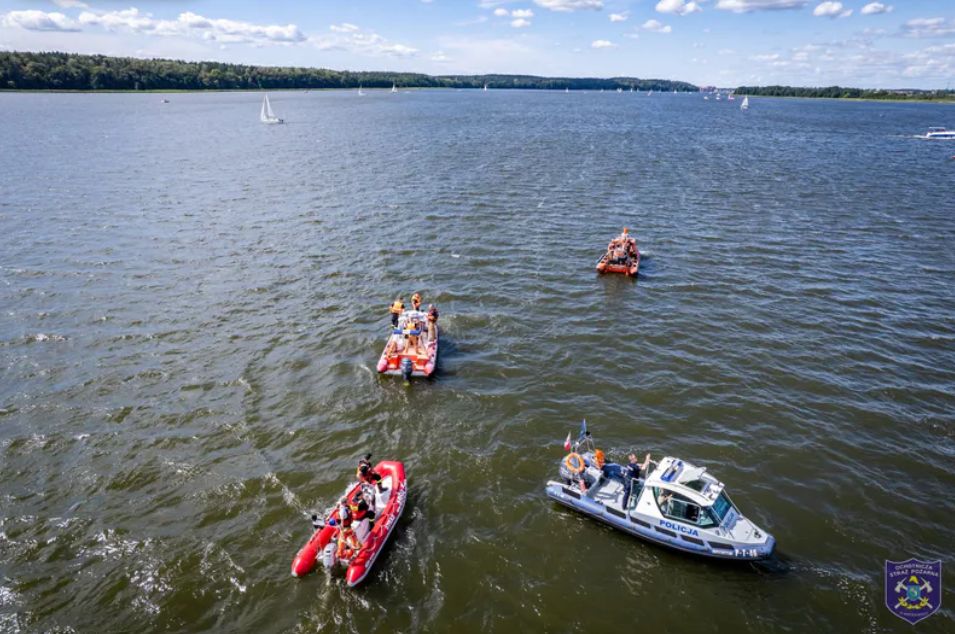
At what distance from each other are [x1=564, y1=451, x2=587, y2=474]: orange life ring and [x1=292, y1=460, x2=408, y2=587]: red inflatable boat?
607 cm

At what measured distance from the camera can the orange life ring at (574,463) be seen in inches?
763

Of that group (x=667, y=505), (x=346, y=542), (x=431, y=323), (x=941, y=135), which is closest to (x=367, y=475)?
(x=346, y=542)

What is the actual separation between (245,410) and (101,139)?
306 ft

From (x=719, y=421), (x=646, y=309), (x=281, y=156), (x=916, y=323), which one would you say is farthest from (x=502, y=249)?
(x=281, y=156)

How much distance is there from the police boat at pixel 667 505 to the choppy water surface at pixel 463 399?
73cm

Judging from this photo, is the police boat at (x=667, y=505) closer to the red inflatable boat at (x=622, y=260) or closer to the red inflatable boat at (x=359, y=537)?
the red inflatable boat at (x=359, y=537)

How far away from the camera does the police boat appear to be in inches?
671

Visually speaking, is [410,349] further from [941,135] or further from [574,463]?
[941,135]

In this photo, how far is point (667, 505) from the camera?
17641 mm

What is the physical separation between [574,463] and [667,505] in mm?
3460

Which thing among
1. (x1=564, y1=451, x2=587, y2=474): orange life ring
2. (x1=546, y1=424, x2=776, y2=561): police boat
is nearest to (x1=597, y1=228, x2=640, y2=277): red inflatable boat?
(x1=546, y1=424, x2=776, y2=561): police boat

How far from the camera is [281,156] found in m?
82.8

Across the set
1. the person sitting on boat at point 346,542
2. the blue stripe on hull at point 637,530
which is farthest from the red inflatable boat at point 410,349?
the person sitting on boat at point 346,542

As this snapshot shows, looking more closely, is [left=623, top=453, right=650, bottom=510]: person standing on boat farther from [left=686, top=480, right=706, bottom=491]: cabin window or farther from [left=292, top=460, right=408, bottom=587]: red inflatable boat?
[left=292, top=460, right=408, bottom=587]: red inflatable boat
